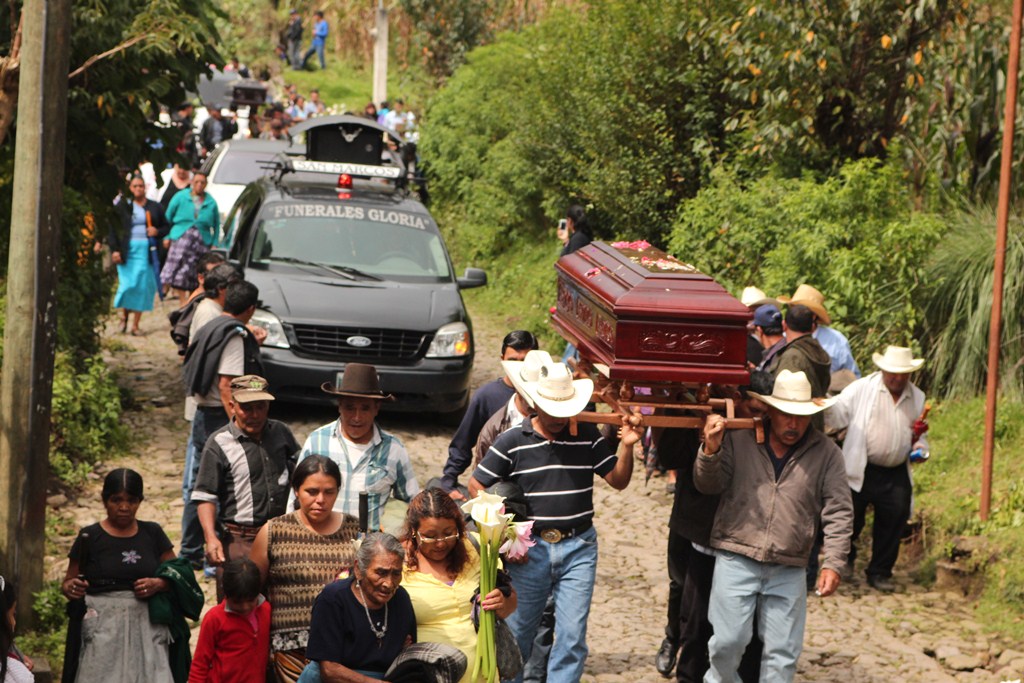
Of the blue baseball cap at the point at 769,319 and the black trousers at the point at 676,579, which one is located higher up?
the blue baseball cap at the point at 769,319

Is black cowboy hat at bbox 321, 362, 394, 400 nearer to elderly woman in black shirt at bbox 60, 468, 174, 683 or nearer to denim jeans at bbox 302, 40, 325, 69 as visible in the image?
elderly woman in black shirt at bbox 60, 468, 174, 683

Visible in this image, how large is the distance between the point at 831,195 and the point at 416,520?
25.6 ft

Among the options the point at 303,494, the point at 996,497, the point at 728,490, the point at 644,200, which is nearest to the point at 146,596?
the point at 303,494

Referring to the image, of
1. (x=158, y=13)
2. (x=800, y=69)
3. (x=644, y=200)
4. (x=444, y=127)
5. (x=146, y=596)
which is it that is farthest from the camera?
(x=444, y=127)

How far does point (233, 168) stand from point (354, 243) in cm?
670

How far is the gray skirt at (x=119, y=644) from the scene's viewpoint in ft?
22.0

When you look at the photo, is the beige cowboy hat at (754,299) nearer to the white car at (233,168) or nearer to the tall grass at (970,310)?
the tall grass at (970,310)

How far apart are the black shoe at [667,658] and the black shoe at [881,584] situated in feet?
7.69

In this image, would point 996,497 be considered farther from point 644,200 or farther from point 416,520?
point 644,200

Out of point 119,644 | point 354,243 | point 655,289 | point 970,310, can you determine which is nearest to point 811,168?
point 970,310

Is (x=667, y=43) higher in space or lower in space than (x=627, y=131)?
higher

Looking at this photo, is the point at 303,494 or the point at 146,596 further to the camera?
the point at 146,596

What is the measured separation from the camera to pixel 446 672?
559cm

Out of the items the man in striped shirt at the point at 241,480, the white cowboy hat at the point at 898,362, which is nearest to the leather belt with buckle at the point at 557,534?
the man in striped shirt at the point at 241,480
